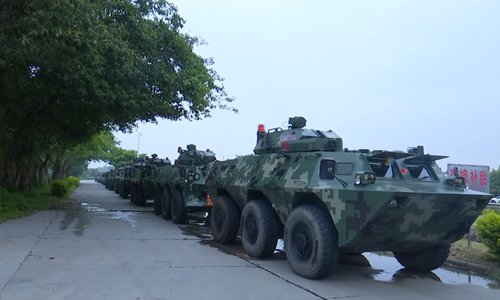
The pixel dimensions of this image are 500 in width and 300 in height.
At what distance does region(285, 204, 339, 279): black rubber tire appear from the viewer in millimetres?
6855

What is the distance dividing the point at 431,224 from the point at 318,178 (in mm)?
1654

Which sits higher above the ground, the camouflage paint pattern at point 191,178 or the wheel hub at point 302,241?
the camouflage paint pattern at point 191,178

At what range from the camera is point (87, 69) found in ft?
39.8

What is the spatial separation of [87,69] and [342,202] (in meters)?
7.95

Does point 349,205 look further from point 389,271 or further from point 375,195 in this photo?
point 389,271

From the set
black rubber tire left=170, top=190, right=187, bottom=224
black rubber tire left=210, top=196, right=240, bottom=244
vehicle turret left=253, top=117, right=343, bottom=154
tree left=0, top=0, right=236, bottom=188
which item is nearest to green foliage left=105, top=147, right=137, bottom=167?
tree left=0, top=0, right=236, bottom=188

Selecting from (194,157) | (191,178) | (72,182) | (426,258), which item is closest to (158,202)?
(194,157)

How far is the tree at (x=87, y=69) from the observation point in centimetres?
991

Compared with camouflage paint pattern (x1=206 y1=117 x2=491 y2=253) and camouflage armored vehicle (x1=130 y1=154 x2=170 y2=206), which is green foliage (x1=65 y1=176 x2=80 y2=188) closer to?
camouflage armored vehicle (x1=130 y1=154 x2=170 y2=206)

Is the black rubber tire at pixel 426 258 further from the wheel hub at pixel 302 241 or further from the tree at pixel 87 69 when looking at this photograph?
the tree at pixel 87 69

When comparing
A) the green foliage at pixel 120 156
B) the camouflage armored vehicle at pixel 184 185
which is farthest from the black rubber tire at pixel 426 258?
the green foliage at pixel 120 156

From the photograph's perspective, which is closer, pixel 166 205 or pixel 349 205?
pixel 349 205

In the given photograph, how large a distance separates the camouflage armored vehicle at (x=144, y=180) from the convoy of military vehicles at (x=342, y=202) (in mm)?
10876

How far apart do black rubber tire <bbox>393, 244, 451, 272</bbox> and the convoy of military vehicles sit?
0.02 meters
